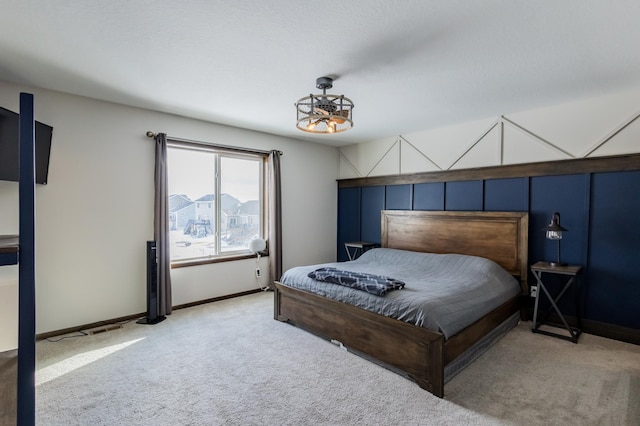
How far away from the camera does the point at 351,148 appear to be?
5.91 meters

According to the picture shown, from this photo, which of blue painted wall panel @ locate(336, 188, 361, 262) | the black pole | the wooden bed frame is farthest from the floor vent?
blue painted wall panel @ locate(336, 188, 361, 262)

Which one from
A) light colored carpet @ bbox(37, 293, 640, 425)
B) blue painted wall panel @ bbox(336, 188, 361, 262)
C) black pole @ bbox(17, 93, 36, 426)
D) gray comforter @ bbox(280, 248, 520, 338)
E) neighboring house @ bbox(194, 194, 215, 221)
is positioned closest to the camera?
black pole @ bbox(17, 93, 36, 426)

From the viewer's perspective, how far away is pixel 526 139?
150 inches

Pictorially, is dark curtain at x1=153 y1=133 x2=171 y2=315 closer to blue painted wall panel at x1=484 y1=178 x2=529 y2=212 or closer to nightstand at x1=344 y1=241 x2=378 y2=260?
nightstand at x1=344 y1=241 x2=378 y2=260

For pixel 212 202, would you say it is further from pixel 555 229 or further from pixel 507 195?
pixel 555 229

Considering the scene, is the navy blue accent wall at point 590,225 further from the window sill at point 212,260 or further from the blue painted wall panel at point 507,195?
the window sill at point 212,260

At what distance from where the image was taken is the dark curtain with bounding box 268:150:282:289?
499cm

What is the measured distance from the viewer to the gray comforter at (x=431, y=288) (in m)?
2.53

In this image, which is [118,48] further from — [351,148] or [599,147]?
[599,147]

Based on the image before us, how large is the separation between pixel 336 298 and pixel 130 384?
1816mm

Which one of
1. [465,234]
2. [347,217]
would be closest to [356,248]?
[347,217]

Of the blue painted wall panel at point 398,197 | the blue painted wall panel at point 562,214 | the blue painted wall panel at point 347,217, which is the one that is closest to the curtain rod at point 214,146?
the blue painted wall panel at point 347,217

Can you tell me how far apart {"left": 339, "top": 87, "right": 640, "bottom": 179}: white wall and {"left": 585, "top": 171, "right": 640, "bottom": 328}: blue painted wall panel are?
1.18 feet

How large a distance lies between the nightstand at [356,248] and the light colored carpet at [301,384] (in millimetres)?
2284
